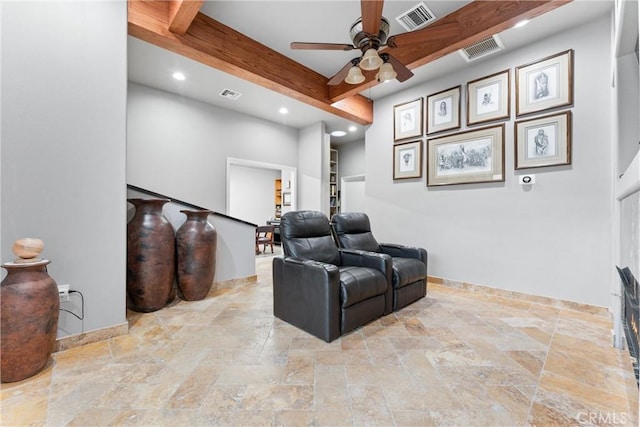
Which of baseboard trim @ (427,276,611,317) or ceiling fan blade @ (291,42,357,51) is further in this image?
baseboard trim @ (427,276,611,317)

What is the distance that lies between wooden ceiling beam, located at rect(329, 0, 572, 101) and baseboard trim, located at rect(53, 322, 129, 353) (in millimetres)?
3430

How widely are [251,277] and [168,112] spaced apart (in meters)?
2.91

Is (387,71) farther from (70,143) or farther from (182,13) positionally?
(70,143)

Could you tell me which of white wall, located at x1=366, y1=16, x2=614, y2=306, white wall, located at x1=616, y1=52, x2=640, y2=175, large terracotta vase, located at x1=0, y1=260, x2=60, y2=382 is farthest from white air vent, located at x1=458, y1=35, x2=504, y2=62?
large terracotta vase, located at x1=0, y1=260, x2=60, y2=382

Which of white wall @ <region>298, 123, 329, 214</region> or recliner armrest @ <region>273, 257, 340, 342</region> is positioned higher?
white wall @ <region>298, 123, 329, 214</region>

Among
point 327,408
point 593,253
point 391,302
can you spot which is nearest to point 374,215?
point 391,302

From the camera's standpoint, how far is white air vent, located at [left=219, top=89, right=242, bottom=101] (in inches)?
162

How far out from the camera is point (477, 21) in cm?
257

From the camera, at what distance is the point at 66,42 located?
195 centimetres

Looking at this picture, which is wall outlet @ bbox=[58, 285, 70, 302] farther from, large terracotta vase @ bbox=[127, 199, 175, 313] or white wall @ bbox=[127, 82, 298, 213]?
white wall @ bbox=[127, 82, 298, 213]

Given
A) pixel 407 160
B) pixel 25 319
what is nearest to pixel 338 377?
pixel 25 319

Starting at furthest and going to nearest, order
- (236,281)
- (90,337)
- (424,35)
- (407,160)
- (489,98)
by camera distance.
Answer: (407,160) < (236,281) < (489,98) < (424,35) < (90,337)

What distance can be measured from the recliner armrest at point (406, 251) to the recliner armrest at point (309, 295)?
4.66 feet

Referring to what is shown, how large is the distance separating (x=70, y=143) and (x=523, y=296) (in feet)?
15.1
